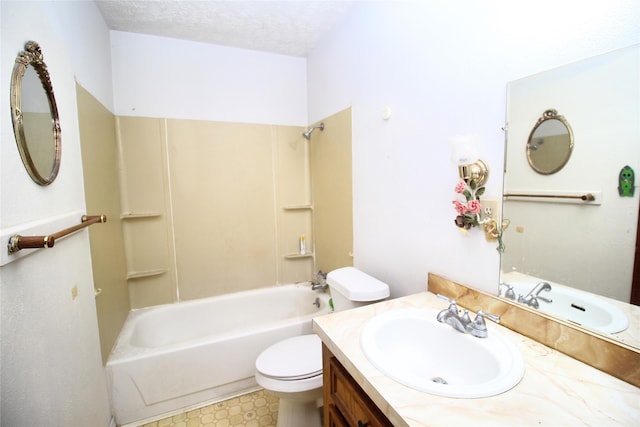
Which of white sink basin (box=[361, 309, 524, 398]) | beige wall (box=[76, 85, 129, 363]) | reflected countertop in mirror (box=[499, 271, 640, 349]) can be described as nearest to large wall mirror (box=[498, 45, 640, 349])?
reflected countertop in mirror (box=[499, 271, 640, 349])

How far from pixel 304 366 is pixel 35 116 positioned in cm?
154

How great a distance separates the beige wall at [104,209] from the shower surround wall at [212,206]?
15 cm

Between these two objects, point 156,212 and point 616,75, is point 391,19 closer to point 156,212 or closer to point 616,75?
point 616,75

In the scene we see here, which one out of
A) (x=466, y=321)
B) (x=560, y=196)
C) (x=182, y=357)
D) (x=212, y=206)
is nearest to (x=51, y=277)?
(x=182, y=357)

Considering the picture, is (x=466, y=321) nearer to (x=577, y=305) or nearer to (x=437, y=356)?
(x=437, y=356)

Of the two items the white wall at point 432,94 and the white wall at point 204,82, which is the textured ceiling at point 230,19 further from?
the white wall at point 432,94

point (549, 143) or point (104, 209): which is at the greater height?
point (549, 143)

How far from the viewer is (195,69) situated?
225 centimetres

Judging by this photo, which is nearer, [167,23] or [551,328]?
[551,328]

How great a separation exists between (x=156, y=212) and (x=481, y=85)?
232 centimetres

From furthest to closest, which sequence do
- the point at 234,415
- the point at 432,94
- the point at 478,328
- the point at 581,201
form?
the point at 234,415
the point at 432,94
the point at 478,328
the point at 581,201

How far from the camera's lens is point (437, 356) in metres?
1.00

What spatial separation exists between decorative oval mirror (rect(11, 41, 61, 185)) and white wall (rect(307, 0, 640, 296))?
1.50 m

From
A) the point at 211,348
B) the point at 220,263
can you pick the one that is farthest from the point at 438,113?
the point at 220,263
